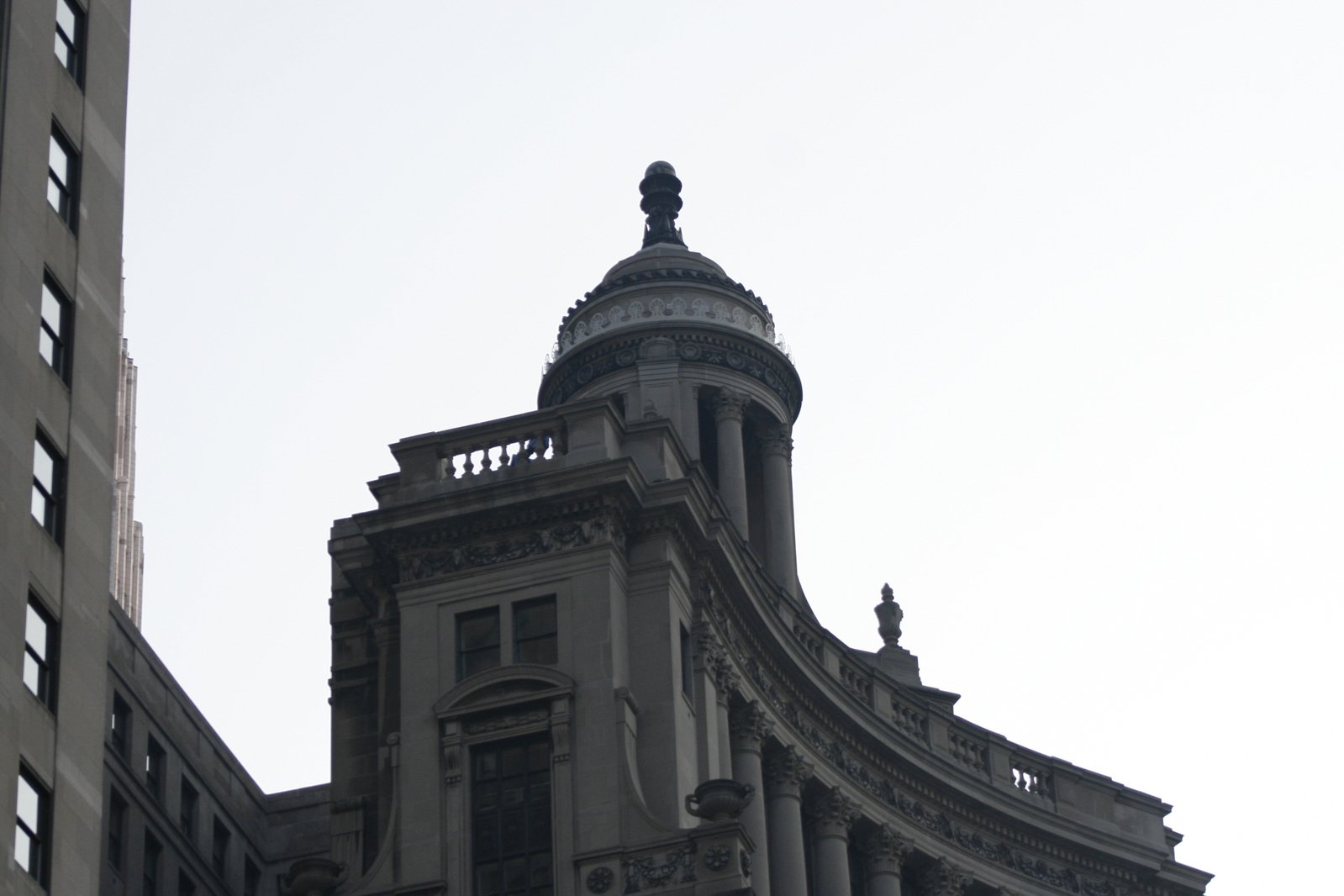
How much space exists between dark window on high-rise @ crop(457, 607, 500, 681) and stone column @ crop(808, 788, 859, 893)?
11.7 m

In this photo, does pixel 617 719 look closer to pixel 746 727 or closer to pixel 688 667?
pixel 688 667

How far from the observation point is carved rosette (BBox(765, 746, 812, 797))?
63.7 metres

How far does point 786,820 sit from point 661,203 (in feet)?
91.1

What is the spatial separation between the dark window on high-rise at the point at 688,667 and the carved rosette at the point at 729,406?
18231 millimetres

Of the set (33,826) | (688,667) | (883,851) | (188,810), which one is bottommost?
(33,826)

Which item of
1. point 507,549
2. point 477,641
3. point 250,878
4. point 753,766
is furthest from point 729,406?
point 477,641

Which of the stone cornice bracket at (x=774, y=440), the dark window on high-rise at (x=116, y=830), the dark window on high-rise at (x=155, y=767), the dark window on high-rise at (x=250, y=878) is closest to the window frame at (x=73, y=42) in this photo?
the dark window on high-rise at (x=116, y=830)

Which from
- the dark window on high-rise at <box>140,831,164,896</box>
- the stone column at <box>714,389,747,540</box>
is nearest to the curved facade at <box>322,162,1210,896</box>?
the stone column at <box>714,389,747,540</box>

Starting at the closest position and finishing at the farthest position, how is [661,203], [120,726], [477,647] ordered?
[477,647]
[120,726]
[661,203]

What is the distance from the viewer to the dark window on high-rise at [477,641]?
188 ft

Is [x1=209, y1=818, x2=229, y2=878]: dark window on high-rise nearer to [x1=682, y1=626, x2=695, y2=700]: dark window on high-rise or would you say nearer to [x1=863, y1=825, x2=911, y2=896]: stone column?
[x1=863, y1=825, x2=911, y2=896]: stone column

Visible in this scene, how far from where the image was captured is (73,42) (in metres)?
56.7

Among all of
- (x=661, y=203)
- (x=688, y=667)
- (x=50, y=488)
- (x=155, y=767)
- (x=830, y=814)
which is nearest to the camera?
(x=50, y=488)

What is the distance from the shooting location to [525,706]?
56312 mm
